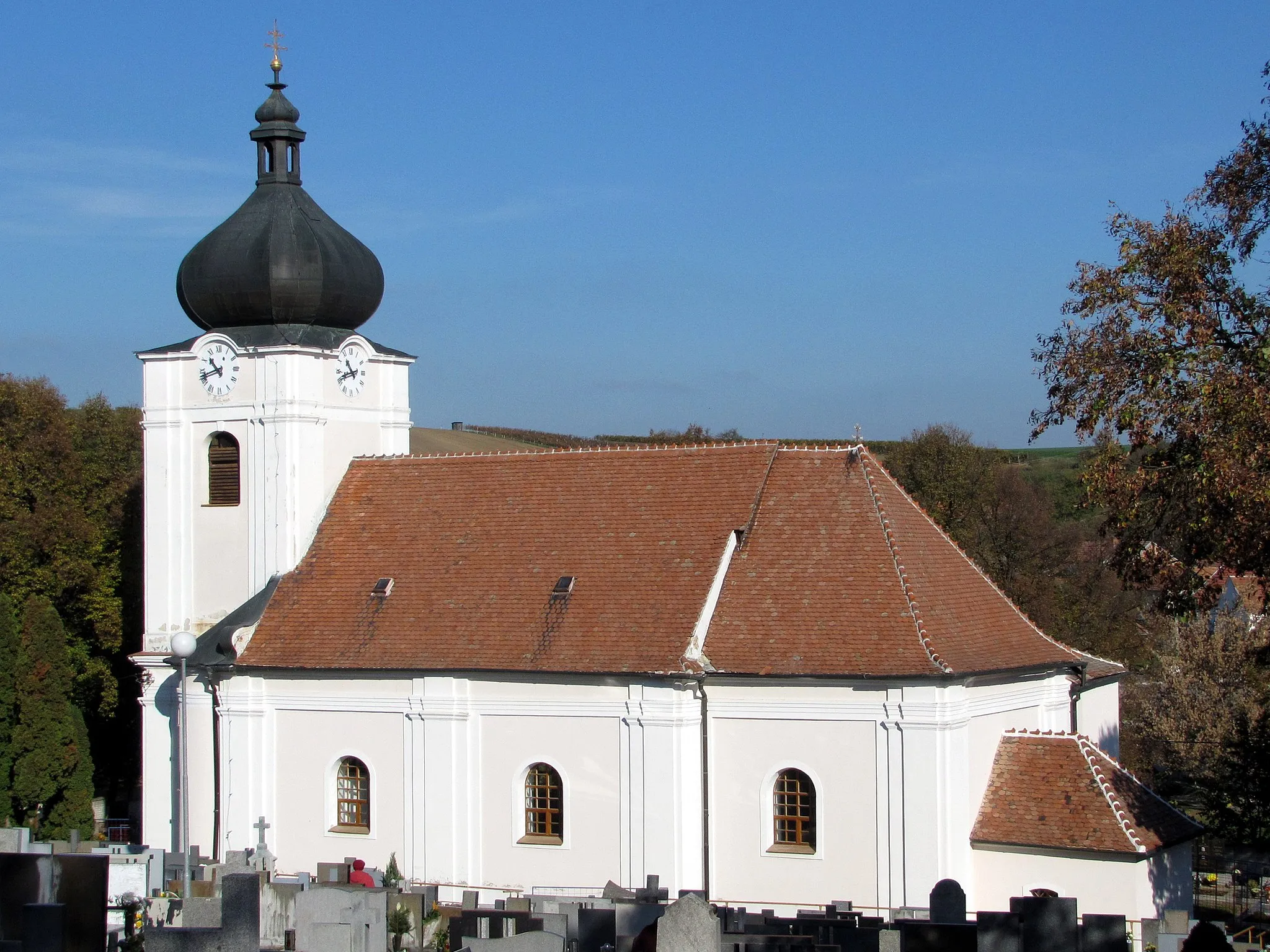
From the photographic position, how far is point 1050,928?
1742 centimetres

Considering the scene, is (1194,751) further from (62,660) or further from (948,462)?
(62,660)

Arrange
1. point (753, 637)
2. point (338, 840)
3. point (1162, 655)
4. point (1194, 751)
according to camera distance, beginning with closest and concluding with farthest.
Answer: point (753, 637) < point (338, 840) < point (1194, 751) < point (1162, 655)

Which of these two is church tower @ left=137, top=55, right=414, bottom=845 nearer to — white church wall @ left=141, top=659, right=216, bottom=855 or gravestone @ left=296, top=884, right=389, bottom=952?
white church wall @ left=141, top=659, right=216, bottom=855

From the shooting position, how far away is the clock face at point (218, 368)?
103ft

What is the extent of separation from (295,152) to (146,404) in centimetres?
559

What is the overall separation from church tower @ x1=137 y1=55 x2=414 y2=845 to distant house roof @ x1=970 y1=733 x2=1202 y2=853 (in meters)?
13.1

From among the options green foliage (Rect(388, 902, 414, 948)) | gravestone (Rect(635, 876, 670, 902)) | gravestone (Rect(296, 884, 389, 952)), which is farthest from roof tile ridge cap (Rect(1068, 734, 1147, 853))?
gravestone (Rect(296, 884, 389, 952))

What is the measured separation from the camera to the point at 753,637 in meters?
26.4

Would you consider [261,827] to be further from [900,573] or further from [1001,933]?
[1001,933]

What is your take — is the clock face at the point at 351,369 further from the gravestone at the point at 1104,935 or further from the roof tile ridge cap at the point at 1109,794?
the gravestone at the point at 1104,935

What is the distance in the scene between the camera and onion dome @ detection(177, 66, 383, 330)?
31.0 metres

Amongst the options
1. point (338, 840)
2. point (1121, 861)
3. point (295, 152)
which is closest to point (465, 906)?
point (338, 840)

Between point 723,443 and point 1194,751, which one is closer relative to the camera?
point 723,443

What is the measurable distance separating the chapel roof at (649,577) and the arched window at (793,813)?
1.75 m
